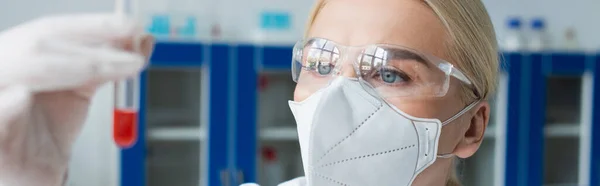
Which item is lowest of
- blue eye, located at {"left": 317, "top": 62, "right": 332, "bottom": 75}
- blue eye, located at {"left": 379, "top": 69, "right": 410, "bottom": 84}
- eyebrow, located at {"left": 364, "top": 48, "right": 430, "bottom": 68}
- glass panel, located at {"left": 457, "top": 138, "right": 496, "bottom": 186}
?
glass panel, located at {"left": 457, "top": 138, "right": 496, "bottom": 186}

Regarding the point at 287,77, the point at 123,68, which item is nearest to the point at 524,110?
the point at 287,77

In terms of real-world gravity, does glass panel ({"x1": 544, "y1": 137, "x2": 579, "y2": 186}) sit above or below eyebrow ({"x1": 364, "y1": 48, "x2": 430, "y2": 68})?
below

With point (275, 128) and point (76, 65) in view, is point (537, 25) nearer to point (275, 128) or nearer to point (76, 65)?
point (275, 128)

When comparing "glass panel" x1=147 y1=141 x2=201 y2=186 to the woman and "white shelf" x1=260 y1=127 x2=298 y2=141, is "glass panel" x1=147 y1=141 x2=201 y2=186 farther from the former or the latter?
the woman

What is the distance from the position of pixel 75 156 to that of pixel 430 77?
2040 mm

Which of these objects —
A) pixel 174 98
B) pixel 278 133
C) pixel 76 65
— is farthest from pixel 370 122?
pixel 174 98

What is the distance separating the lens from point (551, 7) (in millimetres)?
3100

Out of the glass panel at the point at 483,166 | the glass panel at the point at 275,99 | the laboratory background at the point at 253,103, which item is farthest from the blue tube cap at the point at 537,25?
the glass panel at the point at 275,99

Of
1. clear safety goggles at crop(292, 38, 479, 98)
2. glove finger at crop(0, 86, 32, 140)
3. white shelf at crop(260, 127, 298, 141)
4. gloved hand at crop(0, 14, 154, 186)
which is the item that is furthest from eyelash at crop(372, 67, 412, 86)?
white shelf at crop(260, 127, 298, 141)

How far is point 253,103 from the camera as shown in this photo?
249 cm

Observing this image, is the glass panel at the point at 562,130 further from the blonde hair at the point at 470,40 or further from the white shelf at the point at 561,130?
the blonde hair at the point at 470,40

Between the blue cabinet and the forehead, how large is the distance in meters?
1.31

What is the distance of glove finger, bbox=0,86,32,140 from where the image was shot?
0.83 metres

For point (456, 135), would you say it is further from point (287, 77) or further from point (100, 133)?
point (100, 133)
